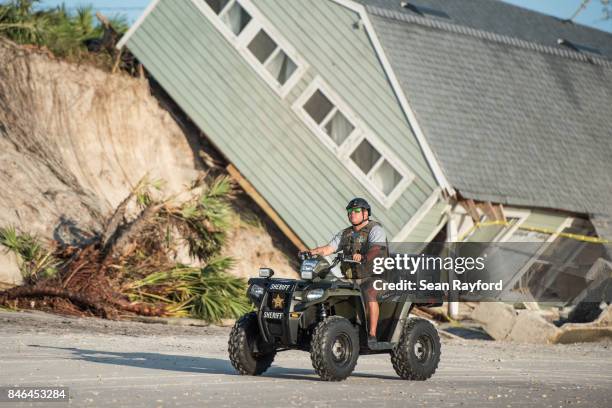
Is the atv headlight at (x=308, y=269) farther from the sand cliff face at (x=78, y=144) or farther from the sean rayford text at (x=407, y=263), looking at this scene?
the sand cliff face at (x=78, y=144)

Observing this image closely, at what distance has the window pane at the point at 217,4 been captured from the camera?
83.0 ft

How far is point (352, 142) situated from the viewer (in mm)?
23781

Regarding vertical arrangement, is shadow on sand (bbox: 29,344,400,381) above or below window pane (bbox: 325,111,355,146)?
below

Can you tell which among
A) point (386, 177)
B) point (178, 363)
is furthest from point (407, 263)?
point (386, 177)

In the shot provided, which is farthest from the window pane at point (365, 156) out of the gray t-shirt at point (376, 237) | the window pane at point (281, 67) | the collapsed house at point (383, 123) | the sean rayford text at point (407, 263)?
the gray t-shirt at point (376, 237)

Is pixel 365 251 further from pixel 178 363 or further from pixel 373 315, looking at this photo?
pixel 178 363

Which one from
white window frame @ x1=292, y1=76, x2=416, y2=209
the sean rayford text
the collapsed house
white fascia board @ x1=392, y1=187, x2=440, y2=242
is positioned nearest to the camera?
the sean rayford text

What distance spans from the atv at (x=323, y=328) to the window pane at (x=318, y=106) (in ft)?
41.0

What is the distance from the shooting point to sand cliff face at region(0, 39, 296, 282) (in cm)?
2108

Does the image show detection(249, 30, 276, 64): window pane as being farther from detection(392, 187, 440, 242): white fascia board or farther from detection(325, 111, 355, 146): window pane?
detection(392, 187, 440, 242): white fascia board

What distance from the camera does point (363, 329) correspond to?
11.8 m

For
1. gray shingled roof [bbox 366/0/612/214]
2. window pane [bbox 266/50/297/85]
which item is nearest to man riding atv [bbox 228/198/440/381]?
gray shingled roof [bbox 366/0/612/214]

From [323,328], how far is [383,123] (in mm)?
12854

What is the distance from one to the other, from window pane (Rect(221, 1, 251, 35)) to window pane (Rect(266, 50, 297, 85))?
1114mm
